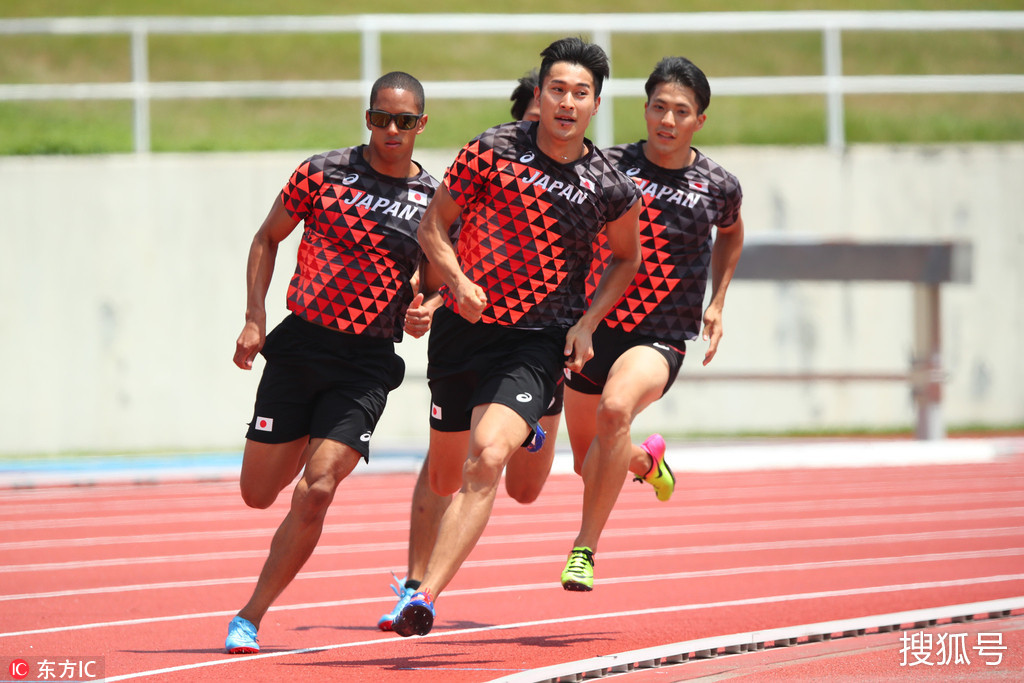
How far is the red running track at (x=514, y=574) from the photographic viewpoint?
510 cm

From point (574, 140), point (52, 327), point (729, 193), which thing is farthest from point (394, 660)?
point (52, 327)

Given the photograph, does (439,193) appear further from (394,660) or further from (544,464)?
(394,660)

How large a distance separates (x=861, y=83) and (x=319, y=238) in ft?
35.5

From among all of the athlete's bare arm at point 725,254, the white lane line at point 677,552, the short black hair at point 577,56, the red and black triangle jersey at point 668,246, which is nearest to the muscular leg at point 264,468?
the red and black triangle jersey at point 668,246

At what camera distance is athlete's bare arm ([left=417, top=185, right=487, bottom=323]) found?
4848 millimetres

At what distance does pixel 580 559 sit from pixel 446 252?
1.32 meters

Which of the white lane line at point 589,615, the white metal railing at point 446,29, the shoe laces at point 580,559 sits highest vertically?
the white metal railing at point 446,29

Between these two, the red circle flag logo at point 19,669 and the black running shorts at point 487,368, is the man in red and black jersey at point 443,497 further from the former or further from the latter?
the red circle flag logo at point 19,669

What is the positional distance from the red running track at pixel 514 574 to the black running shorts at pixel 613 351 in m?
1.06

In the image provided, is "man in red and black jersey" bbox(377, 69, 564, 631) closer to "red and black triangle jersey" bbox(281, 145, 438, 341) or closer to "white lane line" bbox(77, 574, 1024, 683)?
"white lane line" bbox(77, 574, 1024, 683)

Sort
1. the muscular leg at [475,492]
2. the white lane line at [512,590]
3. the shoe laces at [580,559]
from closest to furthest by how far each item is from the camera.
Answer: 1. the muscular leg at [475,492]
2. the shoe laces at [580,559]
3. the white lane line at [512,590]

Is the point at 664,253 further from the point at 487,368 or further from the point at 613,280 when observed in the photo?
the point at 487,368

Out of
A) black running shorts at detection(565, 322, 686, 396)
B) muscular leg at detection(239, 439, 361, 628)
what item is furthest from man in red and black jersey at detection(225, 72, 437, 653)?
black running shorts at detection(565, 322, 686, 396)

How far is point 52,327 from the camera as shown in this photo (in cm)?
1377
